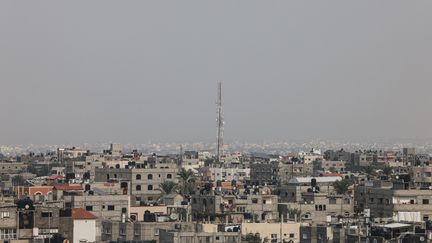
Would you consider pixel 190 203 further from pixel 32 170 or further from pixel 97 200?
pixel 32 170

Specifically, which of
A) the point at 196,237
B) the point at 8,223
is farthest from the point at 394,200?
the point at 8,223

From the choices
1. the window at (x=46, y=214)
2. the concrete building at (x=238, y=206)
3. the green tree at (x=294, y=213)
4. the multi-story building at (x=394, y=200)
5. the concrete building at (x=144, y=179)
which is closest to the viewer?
the window at (x=46, y=214)

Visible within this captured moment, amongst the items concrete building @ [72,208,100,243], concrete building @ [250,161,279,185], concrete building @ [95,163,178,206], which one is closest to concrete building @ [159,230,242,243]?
concrete building @ [72,208,100,243]

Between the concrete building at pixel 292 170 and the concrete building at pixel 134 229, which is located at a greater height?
the concrete building at pixel 292 170

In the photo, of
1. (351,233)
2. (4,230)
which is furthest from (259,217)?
(4,230)

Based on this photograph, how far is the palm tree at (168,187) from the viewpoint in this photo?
355 ft

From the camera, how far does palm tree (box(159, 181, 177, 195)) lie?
108 meters

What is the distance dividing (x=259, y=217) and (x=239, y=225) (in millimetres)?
13885

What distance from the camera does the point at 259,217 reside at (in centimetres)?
8162

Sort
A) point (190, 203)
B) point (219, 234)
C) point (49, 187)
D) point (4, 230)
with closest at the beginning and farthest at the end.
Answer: point (4, 230) → point (219, 234) → point (190, 203) → point (49, 187)

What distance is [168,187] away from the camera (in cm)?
10894

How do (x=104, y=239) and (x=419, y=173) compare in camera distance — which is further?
(x=419, y=173)

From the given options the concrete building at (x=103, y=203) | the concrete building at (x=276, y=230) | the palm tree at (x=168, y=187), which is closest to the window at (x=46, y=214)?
the concrete building at (x=276, y=230)

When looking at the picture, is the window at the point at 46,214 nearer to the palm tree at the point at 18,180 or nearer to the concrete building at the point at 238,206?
the concrete building at the point at 238,206
